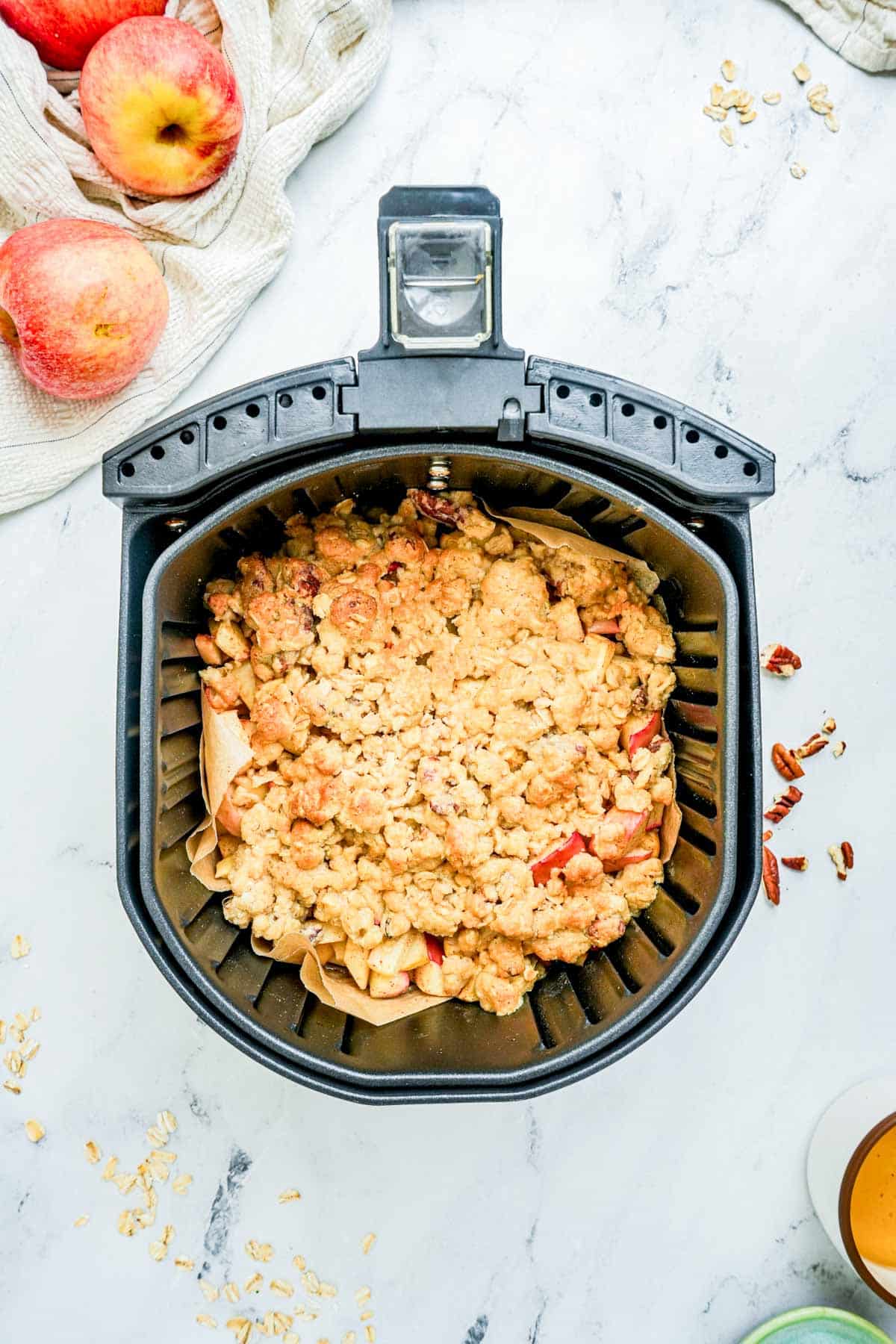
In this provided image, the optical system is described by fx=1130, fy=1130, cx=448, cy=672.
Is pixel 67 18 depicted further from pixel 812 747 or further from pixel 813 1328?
pixel 813 1328

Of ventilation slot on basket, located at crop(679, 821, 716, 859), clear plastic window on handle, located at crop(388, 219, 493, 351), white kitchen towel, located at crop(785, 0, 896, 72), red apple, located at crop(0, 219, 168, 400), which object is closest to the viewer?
clear plastic window on handle, located at crop(388, 219, 493, 351)

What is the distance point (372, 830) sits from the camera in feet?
3.78

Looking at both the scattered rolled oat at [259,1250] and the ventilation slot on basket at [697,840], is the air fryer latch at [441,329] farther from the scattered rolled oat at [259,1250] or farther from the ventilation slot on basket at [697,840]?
the scattered rolled oat at [259,1250]

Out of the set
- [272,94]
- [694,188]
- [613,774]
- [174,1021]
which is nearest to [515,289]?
[694,188]

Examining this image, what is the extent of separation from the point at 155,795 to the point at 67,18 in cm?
94

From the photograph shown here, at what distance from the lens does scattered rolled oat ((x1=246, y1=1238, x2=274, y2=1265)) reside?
54.9 inches

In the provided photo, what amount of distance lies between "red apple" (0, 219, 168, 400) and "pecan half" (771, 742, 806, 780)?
0.91 meters

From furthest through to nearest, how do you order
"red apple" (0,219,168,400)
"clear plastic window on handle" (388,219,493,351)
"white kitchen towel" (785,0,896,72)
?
"white kitchen towel" (785,0,896,72) < "red apple" (0,219,168,400) < "clear plastic window on handle" (388,219,493,351)

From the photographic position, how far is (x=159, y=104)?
50.6 inches

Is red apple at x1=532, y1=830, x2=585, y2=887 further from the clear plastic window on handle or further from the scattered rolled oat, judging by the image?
the scattered rolled oat

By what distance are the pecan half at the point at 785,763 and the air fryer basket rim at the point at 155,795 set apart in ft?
1.28

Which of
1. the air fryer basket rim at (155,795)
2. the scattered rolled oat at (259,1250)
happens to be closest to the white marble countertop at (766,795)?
the scattered rolled oat at (259,1250)

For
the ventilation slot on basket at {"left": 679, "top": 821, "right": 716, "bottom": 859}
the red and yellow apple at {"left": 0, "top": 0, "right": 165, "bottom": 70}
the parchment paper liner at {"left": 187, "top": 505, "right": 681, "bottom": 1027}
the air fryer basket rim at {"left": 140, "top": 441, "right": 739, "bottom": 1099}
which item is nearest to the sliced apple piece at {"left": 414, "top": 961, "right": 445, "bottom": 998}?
the parchment paper liner at {"left": 187, "top": 505, "right": 681, "bottom": 1027}

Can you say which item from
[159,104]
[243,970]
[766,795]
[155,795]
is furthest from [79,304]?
[766,795]
